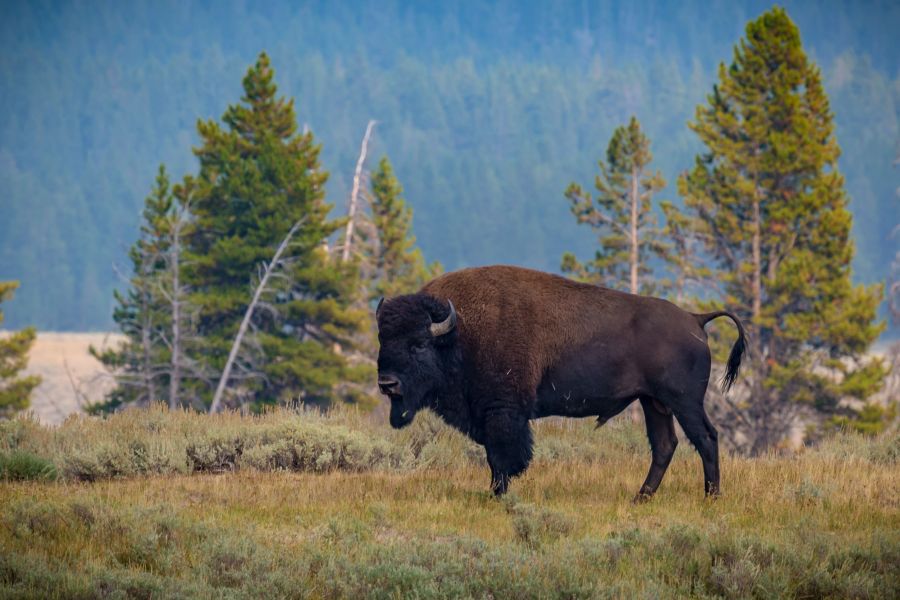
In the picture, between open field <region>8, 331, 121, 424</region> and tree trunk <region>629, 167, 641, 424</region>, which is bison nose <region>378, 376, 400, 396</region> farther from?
open field <region>8, 331, 121, 424</region>

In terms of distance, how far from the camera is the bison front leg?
10.3 metres

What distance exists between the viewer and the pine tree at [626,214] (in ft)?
139

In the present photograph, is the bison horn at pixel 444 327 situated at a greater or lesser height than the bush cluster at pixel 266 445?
greater

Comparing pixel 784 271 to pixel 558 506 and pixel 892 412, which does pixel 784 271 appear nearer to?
pixel 892 412

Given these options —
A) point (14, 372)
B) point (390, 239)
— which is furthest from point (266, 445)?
point (390, 239)

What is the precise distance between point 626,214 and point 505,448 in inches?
1373

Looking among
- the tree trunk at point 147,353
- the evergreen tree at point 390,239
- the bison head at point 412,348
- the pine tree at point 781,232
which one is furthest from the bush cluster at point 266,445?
the evergreen tree at point 390,239

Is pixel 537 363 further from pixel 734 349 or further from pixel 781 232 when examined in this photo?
pixel 781 232

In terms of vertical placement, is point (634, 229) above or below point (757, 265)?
above

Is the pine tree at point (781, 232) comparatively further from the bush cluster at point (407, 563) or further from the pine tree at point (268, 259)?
the bush cluster at point (407, 563)

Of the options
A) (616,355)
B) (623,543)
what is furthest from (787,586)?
(616,355)

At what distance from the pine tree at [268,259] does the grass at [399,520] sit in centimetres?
2686

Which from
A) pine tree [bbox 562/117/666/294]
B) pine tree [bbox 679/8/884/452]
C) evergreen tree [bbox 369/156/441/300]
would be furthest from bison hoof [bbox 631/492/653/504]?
evergreen tree [bbox 369/156/441/300]

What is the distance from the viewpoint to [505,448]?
10297mm
